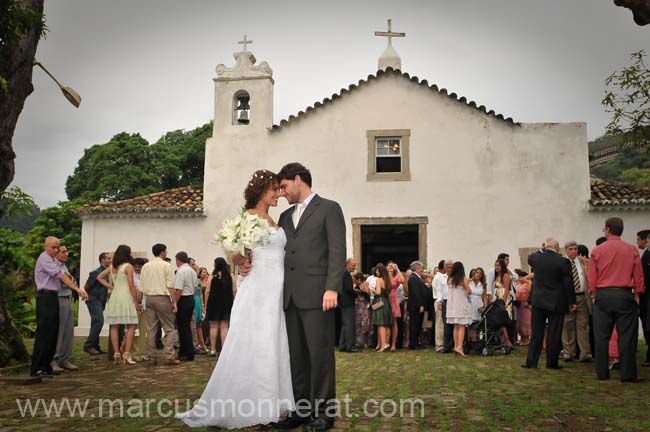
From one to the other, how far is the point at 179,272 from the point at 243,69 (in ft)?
37.0

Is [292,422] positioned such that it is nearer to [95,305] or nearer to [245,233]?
[245,233]

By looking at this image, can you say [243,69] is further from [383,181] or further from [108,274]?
[108,274]

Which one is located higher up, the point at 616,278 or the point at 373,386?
the point at 616,278

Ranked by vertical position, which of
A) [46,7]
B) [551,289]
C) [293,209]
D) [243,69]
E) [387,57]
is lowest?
[551,289]

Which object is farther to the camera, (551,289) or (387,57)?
(387,57)

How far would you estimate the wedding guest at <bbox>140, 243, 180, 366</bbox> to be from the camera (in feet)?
35.9

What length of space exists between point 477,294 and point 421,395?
664cm

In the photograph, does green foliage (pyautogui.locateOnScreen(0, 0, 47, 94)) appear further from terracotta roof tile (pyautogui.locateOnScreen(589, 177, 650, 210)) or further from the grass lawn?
terracotta roof tile (pyautogui.locateOnScreen(589, 177, 650, 210))

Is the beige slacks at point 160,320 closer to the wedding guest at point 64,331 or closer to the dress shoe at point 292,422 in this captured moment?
the wedding guest at point 64,331

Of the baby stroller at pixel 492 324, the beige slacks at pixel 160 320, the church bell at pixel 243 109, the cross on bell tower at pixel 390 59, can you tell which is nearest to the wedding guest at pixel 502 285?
the baby stroller at pixel 492 324

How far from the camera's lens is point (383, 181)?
65.4ft

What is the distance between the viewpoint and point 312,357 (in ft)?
17.5

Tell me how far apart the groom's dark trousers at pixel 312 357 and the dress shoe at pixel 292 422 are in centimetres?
5

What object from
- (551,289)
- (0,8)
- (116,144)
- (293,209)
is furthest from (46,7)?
(116,144)
